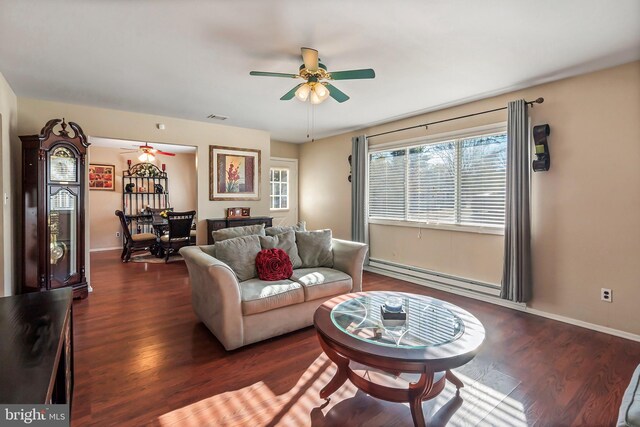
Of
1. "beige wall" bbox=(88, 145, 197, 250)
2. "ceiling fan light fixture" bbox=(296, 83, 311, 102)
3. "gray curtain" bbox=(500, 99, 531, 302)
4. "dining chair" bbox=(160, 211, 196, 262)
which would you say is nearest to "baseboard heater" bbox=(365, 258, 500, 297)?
"gray curtain" bbox=(500, 99, 531, 302)

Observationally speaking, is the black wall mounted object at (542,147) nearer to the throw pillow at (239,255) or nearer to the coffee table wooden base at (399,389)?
the coffee table wooden base at (399,389)

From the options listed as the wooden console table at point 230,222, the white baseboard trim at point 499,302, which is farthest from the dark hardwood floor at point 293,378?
the wooden console table at point 230,222

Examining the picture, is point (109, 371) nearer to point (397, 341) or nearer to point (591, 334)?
point (397, 341)

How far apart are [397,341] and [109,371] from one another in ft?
6.76

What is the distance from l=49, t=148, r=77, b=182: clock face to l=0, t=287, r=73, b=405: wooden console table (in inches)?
103

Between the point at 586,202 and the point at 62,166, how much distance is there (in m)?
5.82

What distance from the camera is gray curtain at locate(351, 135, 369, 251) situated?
5.37 meters

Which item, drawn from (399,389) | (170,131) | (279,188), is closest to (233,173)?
(170,131)

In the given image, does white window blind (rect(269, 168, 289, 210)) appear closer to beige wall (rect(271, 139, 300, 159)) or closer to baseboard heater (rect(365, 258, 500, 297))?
beige wall (rect(271, 139, 300, 159))

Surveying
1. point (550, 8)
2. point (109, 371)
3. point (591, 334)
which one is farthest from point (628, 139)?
point (109, 371)

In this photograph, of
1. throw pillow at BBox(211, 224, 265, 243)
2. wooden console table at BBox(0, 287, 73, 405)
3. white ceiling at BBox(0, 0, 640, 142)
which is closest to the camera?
wooden console table at BBox(0, 287, 73, 405)

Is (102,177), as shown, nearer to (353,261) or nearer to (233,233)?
(233,233)

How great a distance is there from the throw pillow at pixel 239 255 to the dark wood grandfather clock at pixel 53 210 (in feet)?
7.24

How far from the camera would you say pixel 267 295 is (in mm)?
2637
